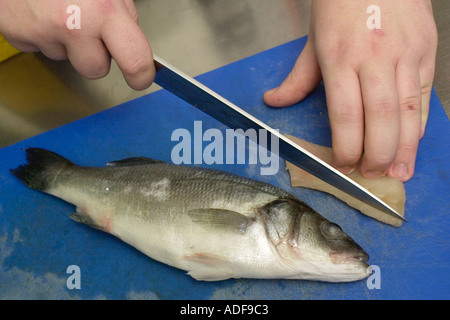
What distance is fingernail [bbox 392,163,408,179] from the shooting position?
4.82 feet

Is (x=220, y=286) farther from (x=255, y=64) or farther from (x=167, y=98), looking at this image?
(x=255, y=64)

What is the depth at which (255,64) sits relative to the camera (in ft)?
6.08

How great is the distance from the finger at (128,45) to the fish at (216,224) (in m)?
0.40

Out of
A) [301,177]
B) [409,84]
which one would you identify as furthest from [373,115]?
[301,177]

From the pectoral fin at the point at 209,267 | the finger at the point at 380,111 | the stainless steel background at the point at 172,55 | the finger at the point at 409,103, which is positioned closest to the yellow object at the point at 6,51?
the stainless steel background at the point at 172,55

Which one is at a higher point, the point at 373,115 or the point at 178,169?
the point at 373,115

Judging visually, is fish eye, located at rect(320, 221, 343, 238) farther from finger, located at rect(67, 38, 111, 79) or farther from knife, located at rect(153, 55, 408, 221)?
finger, located at rect(67, 38, 111, 79)

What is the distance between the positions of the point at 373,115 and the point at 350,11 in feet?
1.39

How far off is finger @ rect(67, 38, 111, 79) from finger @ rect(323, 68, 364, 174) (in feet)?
2.58

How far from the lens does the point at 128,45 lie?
1.22 meters

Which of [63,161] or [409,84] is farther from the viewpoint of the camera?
[63,161]

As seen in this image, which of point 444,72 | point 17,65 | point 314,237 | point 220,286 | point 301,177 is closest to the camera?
point 314,237

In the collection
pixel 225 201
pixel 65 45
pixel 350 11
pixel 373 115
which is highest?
pixel 350 11

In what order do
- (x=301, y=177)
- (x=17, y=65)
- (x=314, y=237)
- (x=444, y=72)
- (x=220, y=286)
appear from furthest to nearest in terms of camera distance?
(x=17, y=65) < (x=444, y=72) < (x=301, y=177) < (x=220, y=286) < (x=314, y=237)
